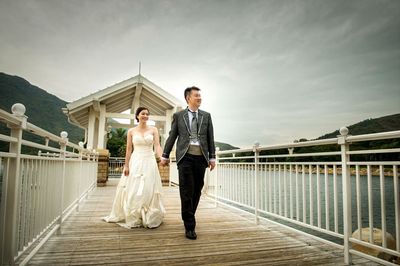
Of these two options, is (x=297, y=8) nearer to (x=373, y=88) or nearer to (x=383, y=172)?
(x=383, y=172)

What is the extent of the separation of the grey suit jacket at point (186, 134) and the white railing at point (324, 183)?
0.92 metres

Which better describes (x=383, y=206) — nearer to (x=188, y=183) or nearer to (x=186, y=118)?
(x=188, y=183)

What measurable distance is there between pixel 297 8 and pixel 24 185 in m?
17.8

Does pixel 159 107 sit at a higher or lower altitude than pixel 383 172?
higher

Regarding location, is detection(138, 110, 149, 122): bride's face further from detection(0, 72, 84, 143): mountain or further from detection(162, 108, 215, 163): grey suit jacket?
detection(0, 72, 84, 143): mountain

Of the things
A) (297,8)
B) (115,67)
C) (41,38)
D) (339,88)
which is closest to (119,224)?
(297,8)

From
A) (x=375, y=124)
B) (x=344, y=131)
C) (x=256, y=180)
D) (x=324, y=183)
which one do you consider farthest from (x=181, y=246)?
(x=375, y=124)

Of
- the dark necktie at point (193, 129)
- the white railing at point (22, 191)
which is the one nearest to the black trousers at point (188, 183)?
the dark necktie at point (193, 129)

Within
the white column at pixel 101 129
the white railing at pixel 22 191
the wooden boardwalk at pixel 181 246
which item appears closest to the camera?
the white railing at pixel 22 191

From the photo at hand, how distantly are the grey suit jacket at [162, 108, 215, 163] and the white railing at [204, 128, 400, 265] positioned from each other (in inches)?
36.3

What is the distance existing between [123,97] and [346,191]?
906 centimetres

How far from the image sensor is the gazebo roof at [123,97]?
8562mm

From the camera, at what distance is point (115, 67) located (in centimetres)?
2005

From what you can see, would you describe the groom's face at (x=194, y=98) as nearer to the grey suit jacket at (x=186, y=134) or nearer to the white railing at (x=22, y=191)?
the grey suit jacket at (x=186, y=134)
